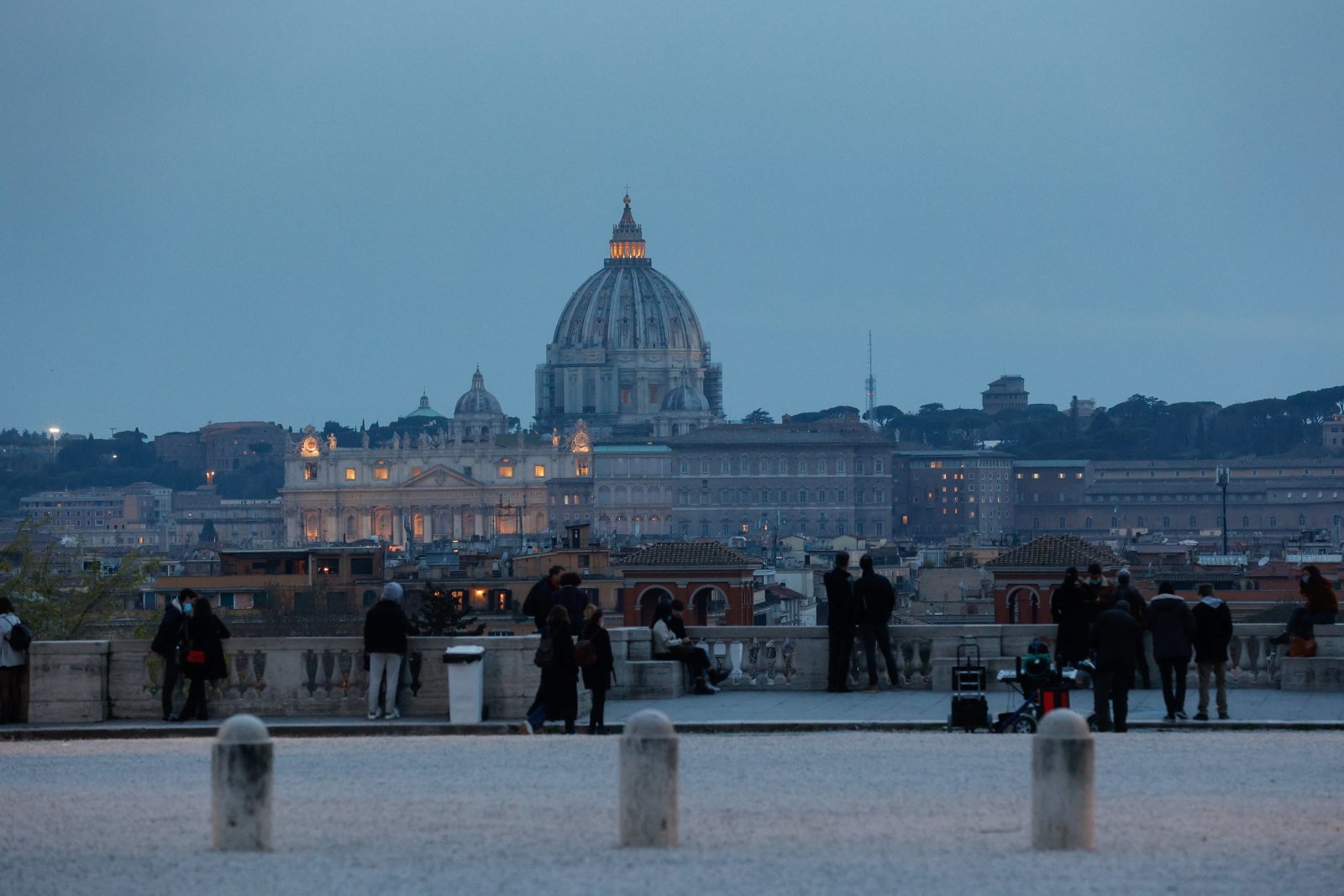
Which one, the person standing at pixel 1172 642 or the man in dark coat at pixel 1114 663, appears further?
the person standing at pixel 1172 642

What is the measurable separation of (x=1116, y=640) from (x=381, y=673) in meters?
4.51

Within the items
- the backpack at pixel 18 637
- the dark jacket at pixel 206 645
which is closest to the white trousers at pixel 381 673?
the dark jacket at pixel 206 645

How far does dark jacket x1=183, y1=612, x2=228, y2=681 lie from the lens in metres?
17.9

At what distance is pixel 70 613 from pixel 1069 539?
45.0 feet

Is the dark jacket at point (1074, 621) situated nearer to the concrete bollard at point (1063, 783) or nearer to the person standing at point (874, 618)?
the person standing at point (874, 618)

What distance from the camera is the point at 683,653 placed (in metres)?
19.8

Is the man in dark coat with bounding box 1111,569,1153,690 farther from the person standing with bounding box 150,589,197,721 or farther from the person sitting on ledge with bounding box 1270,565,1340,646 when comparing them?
the person standing with bounding box 150,589,197,721

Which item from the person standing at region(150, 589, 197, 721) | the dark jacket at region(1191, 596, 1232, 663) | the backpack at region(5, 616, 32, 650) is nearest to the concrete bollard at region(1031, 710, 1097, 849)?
the dark jacket at region(1191, 596, 1232, 663)

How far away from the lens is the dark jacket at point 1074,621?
18.4 meters

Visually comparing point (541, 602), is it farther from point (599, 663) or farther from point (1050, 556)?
point (1050, 556)

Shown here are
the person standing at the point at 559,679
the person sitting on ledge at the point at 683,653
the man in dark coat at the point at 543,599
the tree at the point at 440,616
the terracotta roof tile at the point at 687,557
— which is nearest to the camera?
the person standing at the point at 559,679

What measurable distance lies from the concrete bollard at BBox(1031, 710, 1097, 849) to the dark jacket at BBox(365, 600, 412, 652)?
6879 mm

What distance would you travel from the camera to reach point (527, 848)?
11.7 metres

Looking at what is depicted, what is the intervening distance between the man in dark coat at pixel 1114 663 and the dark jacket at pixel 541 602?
3.70 meters
